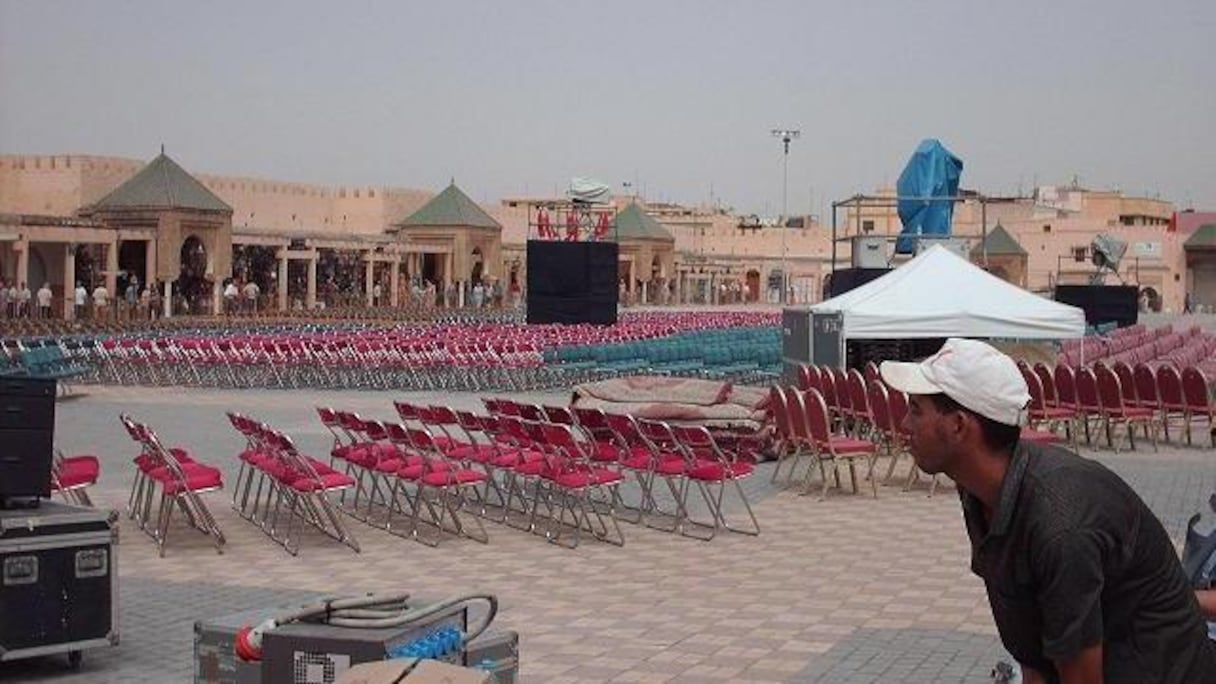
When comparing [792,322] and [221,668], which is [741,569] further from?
[792,322]

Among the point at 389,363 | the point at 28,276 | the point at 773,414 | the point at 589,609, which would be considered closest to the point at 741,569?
the point at 589,609

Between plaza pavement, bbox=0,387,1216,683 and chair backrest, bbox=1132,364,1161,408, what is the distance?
367 centimetres

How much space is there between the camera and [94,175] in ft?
160

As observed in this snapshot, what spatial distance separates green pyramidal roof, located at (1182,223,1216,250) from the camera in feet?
294

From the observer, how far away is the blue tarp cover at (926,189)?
2623 centimetres

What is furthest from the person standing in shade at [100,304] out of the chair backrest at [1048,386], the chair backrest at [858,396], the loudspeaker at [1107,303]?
the chair backrest at [1048,386]

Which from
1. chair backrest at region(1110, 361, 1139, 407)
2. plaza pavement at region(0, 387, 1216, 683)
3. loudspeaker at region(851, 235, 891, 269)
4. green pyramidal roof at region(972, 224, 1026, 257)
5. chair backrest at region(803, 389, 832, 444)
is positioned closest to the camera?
plaza pavement at region(0, 387, 1216, 683)

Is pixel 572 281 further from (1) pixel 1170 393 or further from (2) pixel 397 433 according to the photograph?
(2) pixel 397 433

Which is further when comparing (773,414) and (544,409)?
(773,414)

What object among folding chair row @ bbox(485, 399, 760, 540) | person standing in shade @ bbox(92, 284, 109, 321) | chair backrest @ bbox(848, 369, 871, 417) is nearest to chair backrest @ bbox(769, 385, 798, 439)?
chair backrest @ bbox(848, 369, 871, 417)

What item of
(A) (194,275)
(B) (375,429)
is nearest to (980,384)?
A: (B) (375,429)

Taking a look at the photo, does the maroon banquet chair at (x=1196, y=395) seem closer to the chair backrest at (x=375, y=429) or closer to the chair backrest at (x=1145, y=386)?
the chair backrest at (x=1145, y=386)

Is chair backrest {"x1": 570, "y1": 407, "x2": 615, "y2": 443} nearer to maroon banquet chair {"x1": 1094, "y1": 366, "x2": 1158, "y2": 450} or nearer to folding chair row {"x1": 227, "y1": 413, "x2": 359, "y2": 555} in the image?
folding chair row {"x1": 227, "y1": 413, "x2": 359, "y2": 555}

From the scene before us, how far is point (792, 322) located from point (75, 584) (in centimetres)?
1307
